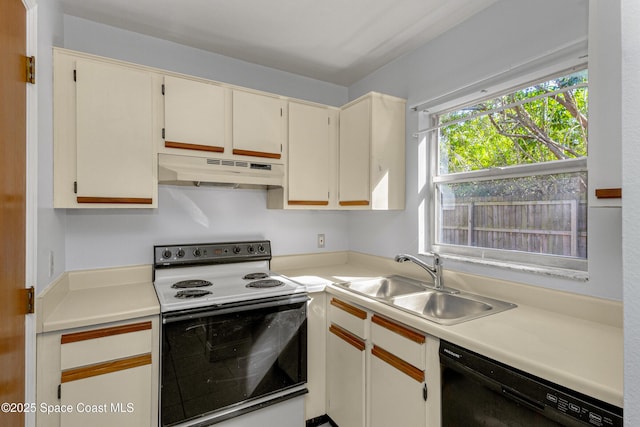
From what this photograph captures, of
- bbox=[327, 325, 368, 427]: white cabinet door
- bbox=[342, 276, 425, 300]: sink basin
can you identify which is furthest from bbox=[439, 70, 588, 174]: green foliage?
bbox=[327, 325, 368, 427]: white cabinet door

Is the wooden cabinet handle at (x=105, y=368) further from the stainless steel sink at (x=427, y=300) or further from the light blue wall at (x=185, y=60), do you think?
the light blue wall at (x=185, y=60)

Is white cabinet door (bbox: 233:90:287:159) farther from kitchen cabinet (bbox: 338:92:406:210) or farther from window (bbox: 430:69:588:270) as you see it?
window (bbox: 430:69:588:270)

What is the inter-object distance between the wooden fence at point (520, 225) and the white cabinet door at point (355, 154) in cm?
60

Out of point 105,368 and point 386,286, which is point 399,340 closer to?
point 386,286

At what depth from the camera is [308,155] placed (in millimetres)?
2414

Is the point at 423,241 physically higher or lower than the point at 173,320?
higher

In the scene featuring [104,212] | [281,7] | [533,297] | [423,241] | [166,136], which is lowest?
[533,297]

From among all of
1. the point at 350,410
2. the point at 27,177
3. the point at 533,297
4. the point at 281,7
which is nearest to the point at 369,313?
the point at 350,410

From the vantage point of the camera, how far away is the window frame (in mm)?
1539

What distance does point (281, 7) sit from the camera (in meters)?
1.83

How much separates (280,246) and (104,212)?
1.24 metres

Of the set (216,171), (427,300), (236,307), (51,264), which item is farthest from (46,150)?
(427,300)

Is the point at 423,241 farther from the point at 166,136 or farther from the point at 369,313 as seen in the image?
the point at 166,136

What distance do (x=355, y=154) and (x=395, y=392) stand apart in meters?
1.55
